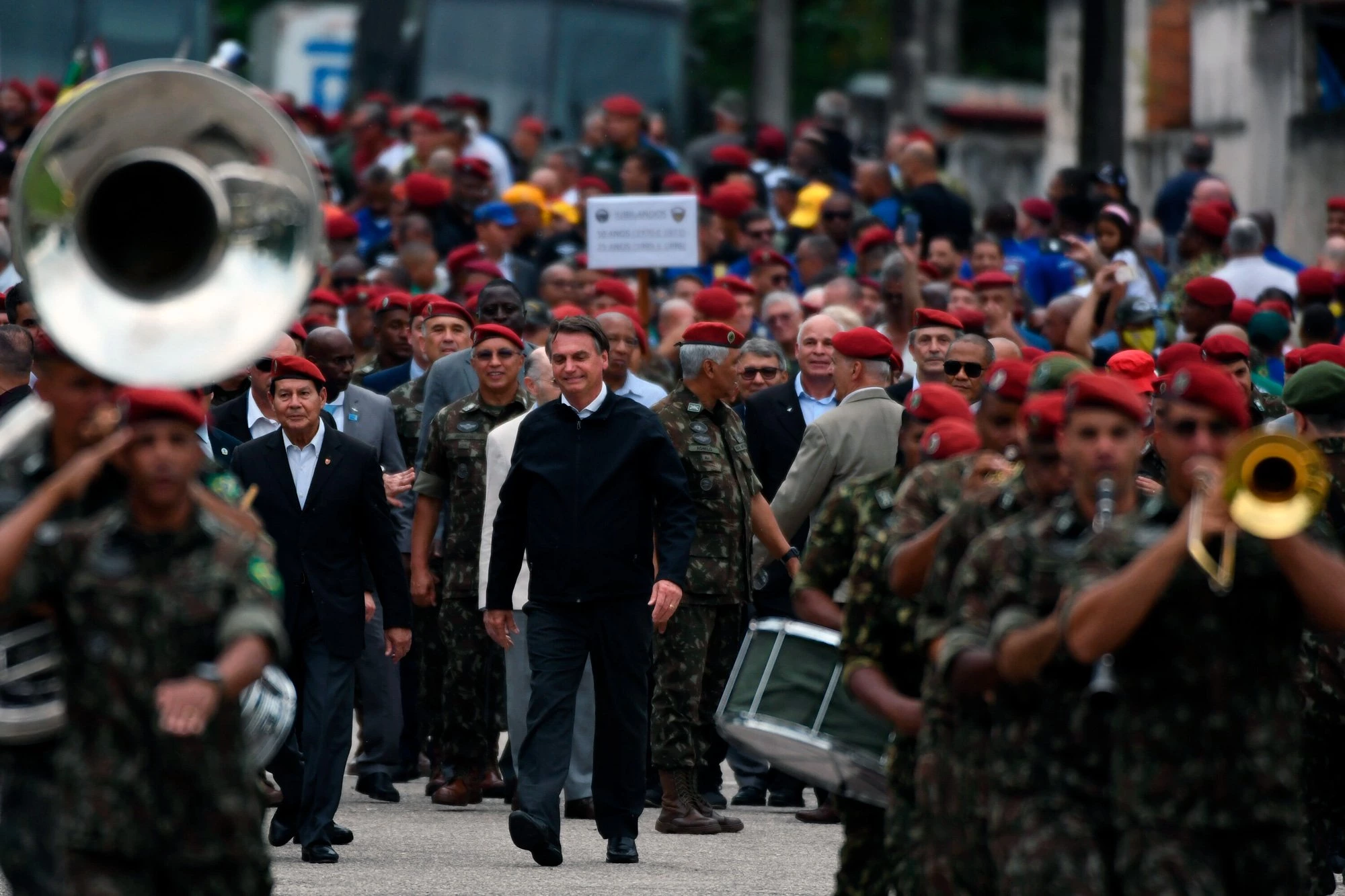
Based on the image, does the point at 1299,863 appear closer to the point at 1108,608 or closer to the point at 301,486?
the point at 1108,608

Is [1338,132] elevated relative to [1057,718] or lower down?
elevated

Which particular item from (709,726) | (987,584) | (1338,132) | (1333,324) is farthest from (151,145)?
(1338,132)

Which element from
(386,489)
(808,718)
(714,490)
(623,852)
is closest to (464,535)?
(386,489)

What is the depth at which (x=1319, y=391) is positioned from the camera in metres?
9.52

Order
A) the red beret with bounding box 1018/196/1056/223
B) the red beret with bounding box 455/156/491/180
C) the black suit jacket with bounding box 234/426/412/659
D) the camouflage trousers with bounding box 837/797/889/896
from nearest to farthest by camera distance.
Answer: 1. the camouflage trousers with bounding box 837/797/889/896
2. the black suit jacket with bounding box 234/426/412/659
3. the red beret with bounding box 1018/196/1056/223
4. the red beret with bounding box 455/156/491/180

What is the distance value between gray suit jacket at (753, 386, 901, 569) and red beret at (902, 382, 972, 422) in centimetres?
371

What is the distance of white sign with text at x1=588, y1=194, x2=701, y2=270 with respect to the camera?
53.5 ft

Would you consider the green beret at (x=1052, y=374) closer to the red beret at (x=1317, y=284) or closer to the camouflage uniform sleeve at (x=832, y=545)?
the camouflage uniform sleeve at (x=832, y=545)

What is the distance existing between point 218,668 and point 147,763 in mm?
295

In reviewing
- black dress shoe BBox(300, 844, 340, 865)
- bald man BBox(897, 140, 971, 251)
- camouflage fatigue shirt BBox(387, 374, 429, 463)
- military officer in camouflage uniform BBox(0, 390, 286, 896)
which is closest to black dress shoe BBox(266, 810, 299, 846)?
black dress shoe BBox(300, 844, 340, 865)

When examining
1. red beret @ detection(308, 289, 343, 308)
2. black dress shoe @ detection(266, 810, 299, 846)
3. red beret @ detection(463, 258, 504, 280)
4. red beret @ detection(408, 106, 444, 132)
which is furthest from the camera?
red beret @ detection(408, 106, 444, 132)

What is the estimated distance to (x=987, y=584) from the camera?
659 cm

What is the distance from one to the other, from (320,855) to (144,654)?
185 inches

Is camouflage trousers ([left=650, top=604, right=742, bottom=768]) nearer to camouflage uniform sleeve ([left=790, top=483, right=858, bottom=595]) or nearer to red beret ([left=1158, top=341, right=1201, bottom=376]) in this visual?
red beret ([left=1158, top=341, right=1201, bottom=376])
